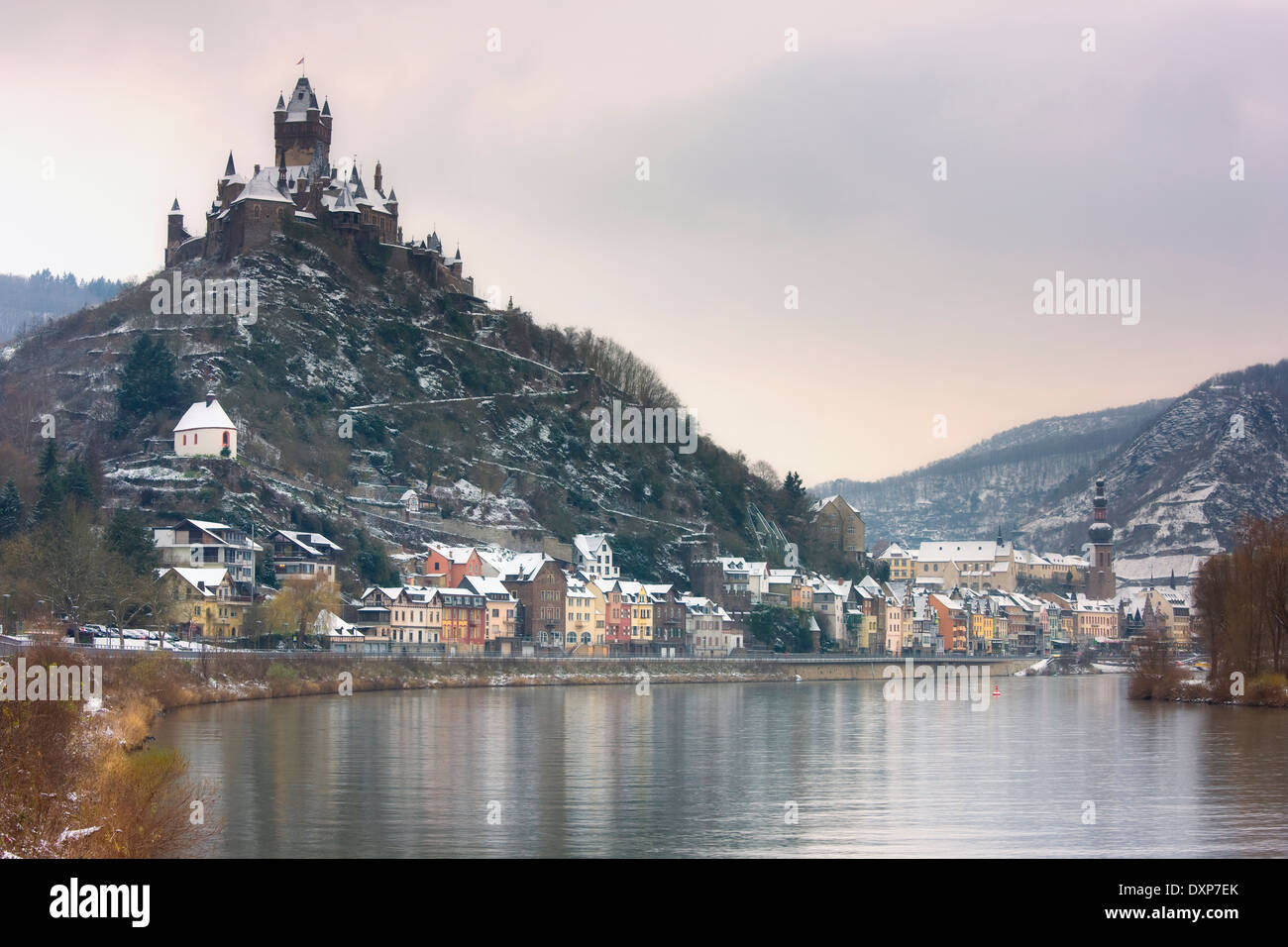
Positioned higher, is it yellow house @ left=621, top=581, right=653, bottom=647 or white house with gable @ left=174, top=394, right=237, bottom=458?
white house with gable @ left=174, top=394, right=237, bottom=458

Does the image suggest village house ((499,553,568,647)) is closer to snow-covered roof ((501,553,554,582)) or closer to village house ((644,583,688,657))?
snow-covered roof ((501,553,554,582))

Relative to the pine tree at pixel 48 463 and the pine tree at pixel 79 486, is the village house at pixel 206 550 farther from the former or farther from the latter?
the pine tree at pixel 48 463

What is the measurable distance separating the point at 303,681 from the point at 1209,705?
5335cm

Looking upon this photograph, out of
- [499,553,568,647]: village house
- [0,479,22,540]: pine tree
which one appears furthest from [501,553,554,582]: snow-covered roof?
[0,479,22,540]: pine tree

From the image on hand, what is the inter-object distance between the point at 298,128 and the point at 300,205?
1006cm

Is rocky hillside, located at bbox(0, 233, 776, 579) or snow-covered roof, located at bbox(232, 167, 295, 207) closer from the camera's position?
rocky hillside, located at bbox(0, 233, 776, 579)

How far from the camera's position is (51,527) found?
103688 millimetres

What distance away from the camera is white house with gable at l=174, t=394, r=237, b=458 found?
443 feet

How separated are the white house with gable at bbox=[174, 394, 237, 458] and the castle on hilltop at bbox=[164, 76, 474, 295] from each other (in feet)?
130

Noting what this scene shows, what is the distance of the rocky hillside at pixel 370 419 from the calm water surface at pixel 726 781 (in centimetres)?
5534

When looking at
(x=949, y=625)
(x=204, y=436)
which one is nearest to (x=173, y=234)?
(x=204, y=436)

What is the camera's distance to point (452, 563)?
439ft

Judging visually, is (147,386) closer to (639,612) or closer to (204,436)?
(204,436)

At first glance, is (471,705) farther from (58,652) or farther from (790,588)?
(790,588)
